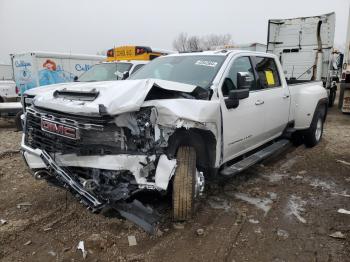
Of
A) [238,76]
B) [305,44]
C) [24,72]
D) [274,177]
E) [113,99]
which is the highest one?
[305,44]

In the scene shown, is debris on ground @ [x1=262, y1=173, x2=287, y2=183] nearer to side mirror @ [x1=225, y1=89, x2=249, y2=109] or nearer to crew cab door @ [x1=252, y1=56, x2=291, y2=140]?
crew cab door @ [x1=252, y1=56, x2=291, y2=140]

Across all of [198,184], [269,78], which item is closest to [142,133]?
[198,184]

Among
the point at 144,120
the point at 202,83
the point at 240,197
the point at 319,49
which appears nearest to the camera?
the point at 144,120

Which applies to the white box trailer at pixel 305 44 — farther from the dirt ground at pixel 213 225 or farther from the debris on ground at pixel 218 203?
the debris on ground at pixel 218 203

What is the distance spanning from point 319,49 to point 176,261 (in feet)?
39.3

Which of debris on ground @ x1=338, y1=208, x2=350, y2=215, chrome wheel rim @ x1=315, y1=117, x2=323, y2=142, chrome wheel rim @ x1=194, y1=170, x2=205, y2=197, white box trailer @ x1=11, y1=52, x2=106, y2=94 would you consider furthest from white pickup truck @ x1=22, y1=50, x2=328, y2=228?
white box trailer @ x1=11, y1=52, x2=106, y2=94

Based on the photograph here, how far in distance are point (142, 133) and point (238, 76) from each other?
1557 mm

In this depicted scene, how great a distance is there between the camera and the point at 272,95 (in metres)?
5.22

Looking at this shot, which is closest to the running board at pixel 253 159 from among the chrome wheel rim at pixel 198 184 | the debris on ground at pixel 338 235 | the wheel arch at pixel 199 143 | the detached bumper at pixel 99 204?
the wheel arch at pixel 199 143

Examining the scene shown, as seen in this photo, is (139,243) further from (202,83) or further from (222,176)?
(202,83)

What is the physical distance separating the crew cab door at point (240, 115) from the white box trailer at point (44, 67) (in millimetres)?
9982

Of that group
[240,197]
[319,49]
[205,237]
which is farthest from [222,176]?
[319,49]

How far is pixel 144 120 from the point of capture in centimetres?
330

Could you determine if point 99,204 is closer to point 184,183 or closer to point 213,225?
point 184,183
